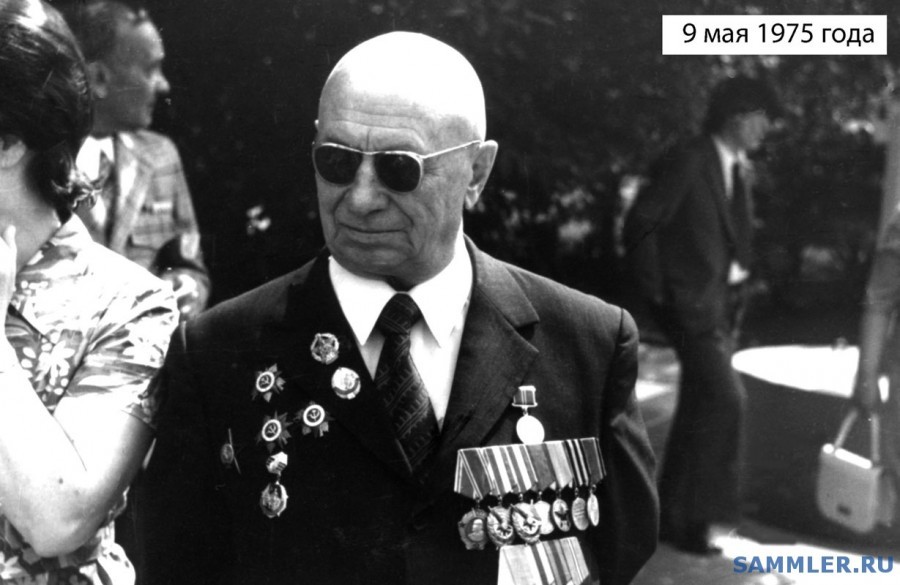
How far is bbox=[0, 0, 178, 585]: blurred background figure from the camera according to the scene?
2.03 meters

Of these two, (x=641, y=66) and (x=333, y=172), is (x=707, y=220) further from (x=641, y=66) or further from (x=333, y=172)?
(x=333, y=172)

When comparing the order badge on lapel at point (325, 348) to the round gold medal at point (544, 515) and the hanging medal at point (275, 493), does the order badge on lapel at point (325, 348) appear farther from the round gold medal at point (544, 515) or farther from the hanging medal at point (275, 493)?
the round gold medal at point (544, 515)

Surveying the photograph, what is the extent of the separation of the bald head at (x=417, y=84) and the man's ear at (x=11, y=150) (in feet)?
1.94

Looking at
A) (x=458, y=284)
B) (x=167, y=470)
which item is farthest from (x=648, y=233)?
(x=167, y=470)

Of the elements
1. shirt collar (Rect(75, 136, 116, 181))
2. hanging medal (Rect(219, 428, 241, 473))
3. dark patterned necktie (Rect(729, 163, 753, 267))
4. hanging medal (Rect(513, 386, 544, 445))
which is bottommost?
hanging medal (Rect(219, 428, 241, 473))

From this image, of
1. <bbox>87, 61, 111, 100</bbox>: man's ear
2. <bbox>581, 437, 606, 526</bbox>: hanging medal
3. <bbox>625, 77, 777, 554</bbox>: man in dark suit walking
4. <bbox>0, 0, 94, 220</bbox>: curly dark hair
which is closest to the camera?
<bbox>0, 0, 94, 220</bbox>: curly dark hair

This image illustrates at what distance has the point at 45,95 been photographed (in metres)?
2.17

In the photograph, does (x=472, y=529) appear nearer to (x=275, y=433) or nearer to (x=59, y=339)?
(x=275, y=433)

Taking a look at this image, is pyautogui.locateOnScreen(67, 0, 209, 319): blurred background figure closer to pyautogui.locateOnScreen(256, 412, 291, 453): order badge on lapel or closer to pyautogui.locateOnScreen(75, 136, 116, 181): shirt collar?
pyautogui.locateOnScreen(75, 136, 116, 181): shirt collar

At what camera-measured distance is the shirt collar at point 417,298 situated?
2.27 metres

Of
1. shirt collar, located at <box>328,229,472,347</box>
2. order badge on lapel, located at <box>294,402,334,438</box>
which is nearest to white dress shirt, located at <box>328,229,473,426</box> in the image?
shirt collar, located at <box>328,229,472,347</box>

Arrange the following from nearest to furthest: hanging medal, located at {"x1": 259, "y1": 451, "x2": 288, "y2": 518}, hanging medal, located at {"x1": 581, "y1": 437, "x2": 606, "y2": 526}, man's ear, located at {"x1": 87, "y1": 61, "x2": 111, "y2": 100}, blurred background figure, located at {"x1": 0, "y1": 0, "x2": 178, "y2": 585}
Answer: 1. blurred background figure, located at {"x1": 0, "y1": 0, "x2": 178, "y2": 585}
2. hanging medal, located at {"x1": 259, "y1": 451, "x2": 288, "y2": 518}
3. hanging medal, located at {"x1": 581, "y1": 437, "x2": 606, "y2": 526}
4. man's ear, located at {"x1": 87, "y1": 61, "x2": 111, "y2": 100}

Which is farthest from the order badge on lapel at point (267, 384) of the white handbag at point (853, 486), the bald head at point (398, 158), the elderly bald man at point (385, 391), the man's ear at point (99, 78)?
the white handbag at point (853, 486)

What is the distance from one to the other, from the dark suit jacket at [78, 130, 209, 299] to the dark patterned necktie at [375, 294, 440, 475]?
0.73 metres
